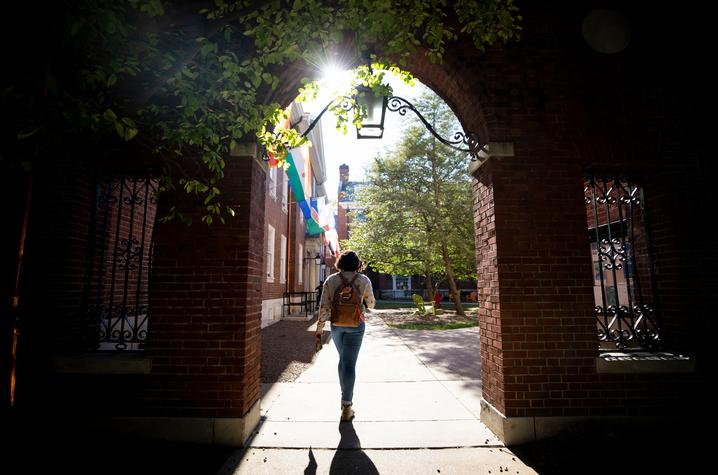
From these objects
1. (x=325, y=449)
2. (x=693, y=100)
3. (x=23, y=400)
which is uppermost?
(x=693, y=100)

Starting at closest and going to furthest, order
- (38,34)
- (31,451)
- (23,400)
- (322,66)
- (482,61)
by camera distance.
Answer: (38,34) < (31,451) < (23,400) < (322,66) < (482,61)

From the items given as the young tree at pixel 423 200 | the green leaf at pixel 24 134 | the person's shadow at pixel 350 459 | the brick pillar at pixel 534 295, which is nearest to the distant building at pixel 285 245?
the young tree at pixel 423 200

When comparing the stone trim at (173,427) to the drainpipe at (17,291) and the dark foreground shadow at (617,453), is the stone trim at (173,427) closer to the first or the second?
the drainpipe at (17,291)

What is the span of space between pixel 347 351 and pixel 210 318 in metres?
1.52

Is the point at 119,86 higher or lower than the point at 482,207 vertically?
higher

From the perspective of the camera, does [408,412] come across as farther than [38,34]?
Yes

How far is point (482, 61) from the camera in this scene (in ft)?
13.8

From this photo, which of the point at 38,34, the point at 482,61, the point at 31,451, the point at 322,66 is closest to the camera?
the point at 38,34

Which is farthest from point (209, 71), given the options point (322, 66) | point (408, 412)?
point (408, 412)

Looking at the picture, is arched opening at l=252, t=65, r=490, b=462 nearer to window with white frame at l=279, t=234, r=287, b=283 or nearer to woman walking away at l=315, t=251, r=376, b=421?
woman walking away at l=315, t=251, r=376, b=421

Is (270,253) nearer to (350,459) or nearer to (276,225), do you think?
(276,225)

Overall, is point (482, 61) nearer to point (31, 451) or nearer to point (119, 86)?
point (119, 86)

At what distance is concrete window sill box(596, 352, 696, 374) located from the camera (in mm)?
3705

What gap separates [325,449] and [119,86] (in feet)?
14.3
